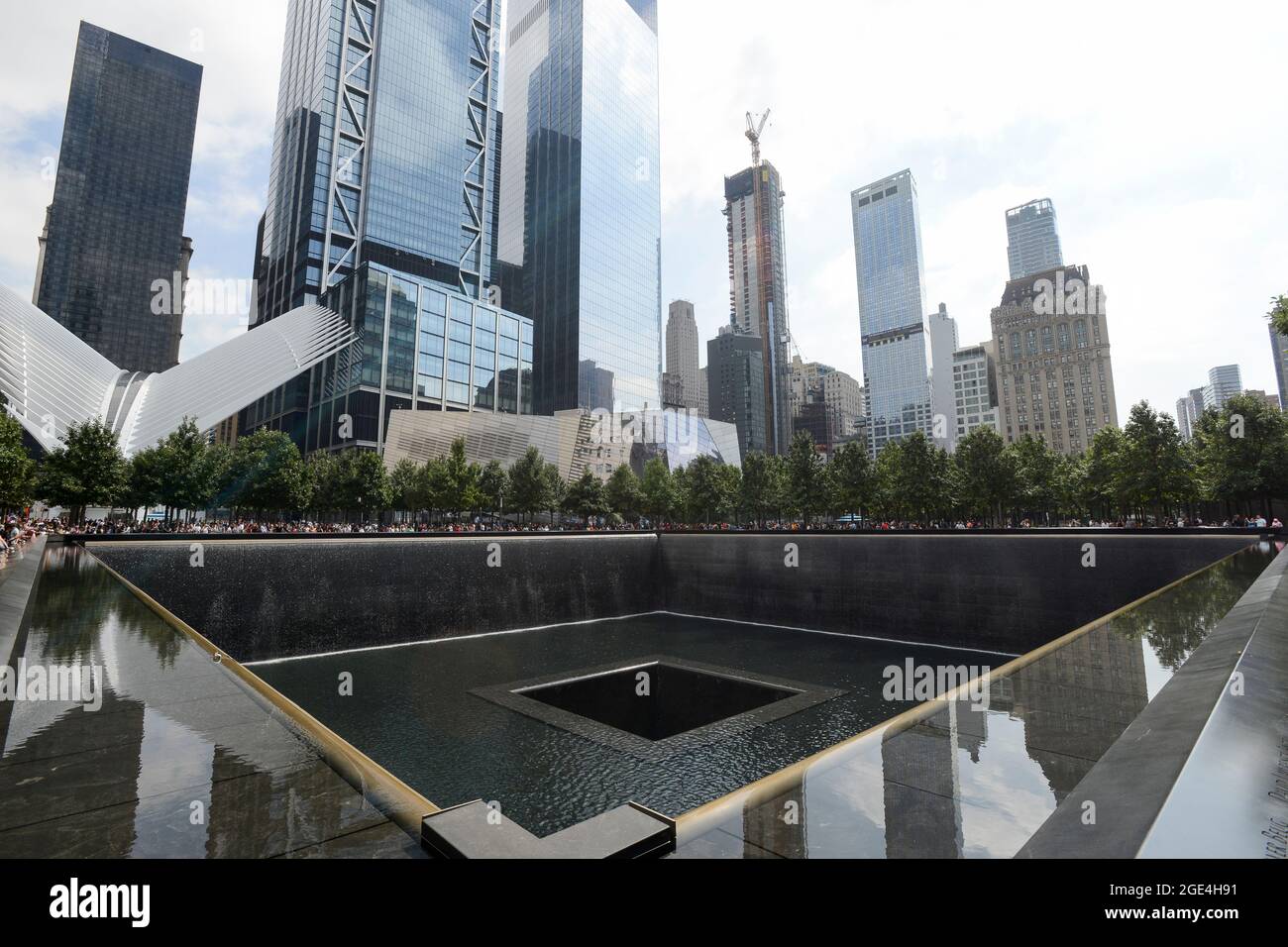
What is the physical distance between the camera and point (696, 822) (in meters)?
3.34

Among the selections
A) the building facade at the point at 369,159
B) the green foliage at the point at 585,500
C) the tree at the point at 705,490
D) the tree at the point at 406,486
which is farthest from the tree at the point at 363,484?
the building facade at the point at 369,159

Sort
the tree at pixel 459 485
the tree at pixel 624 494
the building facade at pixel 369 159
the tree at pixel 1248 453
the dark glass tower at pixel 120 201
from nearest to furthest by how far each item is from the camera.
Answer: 1. the tree at pixel 1248 453
2. the tree at pixel 459 485
3. the tree at pixel 624 494
4. the building facade at pixel 369 159
5. the dark glass tower at pixel 120 201

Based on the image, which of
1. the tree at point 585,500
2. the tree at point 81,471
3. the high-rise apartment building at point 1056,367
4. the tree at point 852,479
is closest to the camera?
the tree at point 81,471

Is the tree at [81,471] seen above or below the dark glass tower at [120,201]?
below

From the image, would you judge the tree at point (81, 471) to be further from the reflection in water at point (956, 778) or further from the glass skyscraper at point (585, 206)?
the glass skyscraper at point (585, 206)

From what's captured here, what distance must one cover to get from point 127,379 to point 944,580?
8092 cm

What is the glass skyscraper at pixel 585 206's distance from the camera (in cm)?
11844

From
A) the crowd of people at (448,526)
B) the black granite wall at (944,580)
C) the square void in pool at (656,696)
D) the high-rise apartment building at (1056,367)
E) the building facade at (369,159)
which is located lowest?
the square void in pool at (656,696)

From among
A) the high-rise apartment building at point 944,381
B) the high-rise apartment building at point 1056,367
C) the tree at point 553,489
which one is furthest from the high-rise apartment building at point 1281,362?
the tree at point 553,489

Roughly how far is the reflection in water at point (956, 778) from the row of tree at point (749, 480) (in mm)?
36528

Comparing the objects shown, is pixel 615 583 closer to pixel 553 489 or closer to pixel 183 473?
pixel 183 473

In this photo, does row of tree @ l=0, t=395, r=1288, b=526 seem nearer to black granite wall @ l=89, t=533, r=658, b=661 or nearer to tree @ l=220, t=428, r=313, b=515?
tree @ l=220, t=428, r=313, b=515

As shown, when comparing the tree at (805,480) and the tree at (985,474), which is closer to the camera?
the tree at (985,474)
